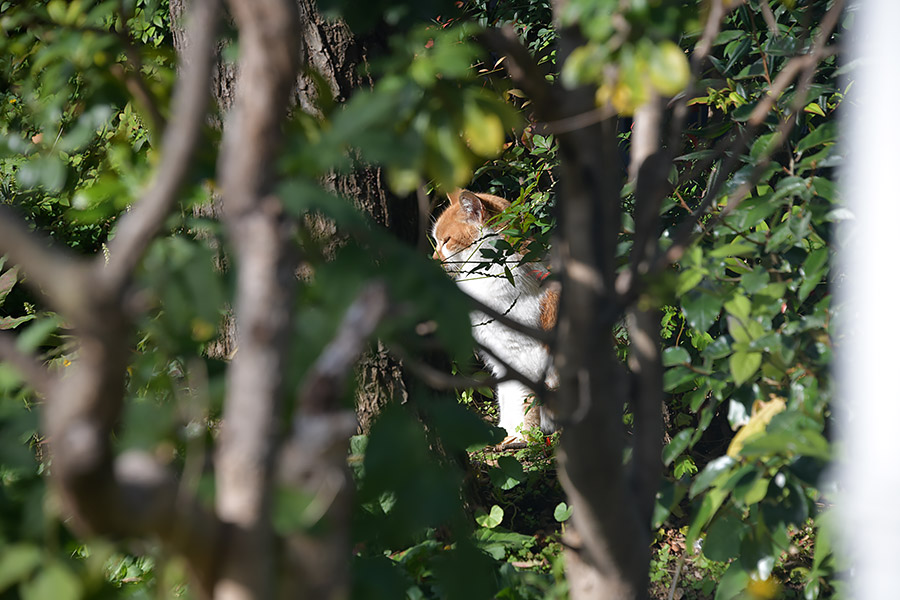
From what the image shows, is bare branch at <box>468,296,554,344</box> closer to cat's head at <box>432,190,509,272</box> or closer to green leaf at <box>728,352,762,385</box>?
green leaf at <box>728,352,762,385</box>

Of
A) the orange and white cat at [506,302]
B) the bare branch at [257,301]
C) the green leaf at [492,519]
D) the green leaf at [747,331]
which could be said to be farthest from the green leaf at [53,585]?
the orange and white cat at [506,302]

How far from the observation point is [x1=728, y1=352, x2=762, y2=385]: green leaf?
34.4 inches

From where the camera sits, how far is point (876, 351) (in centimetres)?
77

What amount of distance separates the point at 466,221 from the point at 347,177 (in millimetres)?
1188

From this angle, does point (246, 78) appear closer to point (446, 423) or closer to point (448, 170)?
point (448, 170)

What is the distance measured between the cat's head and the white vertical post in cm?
176

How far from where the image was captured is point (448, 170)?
21.0 inches

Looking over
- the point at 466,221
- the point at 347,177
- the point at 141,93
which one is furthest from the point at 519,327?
the point at 466,221

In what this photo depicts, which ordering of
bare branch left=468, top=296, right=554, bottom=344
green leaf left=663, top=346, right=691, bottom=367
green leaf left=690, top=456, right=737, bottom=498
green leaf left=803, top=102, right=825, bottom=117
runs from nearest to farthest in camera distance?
bare branch left=468, top=296, right=554, bottom=344 < green leaf left=690, top=456, right=737, bottom=498 < green leaf left=663, top=346, right=691, bottom=367 < green leaf left=803, top=102, right=825, bottom=117

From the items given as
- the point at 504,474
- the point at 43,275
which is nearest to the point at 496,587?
the point at 504,474

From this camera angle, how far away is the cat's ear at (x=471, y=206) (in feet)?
8.43

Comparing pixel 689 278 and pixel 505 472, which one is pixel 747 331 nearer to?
pixel 689 278

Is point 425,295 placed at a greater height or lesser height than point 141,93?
lesser

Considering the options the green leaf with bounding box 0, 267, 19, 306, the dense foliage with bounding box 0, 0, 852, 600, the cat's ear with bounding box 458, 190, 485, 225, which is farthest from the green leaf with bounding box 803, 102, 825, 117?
the green leaf with bounding box 0, 267, 19, 306
